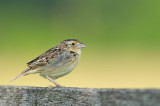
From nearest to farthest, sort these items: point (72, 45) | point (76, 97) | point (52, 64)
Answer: point (76, 97) → point (52, 64) → point (72, 45)

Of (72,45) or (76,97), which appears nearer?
(76,97)

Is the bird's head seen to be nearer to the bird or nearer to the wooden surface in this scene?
the bird

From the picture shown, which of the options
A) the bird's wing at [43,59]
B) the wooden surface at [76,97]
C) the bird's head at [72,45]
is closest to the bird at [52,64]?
the bird's wing at [43,59]

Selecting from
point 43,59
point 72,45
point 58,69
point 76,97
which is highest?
point 72,45

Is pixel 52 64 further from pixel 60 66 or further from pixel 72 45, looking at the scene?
pixel 72 45

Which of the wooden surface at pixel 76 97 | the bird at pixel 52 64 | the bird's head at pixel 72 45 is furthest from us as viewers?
the bird's head at pixel 72 45

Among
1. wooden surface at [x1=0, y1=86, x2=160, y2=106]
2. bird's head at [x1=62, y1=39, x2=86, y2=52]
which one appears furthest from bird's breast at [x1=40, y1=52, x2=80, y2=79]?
wooden surface at [x1=0, y1=86, x2=160, y2=106]

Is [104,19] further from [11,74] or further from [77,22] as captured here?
[11,74]

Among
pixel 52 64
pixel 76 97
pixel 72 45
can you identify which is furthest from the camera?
pixel 72 45

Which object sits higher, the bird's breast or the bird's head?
the bird's head

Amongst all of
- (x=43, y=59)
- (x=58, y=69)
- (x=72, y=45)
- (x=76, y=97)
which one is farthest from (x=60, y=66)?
(x=76, y=97)

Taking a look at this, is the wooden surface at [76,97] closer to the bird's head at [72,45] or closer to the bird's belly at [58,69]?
the bird's belly at [58,69]

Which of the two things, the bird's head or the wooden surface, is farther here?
Result: the bird's head

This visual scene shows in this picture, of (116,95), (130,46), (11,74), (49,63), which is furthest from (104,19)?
(116,95)
